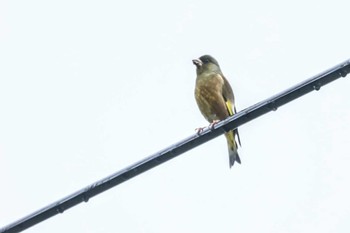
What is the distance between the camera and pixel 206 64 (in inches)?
432

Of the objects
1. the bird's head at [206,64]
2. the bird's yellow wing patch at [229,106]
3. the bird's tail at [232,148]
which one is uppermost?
the bird's head at [206,64]

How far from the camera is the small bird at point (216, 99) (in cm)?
1001

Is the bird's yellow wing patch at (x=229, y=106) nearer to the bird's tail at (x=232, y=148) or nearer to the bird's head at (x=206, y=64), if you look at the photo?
the bird's tail at (x=232, y=148)

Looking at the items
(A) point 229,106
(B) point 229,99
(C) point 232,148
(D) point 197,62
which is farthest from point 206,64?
(C) point 232,148

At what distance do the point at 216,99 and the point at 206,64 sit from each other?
1.00m

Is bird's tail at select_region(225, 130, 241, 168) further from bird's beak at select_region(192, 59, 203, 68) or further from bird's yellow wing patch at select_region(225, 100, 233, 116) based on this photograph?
bird's beak at select_region(192, 59, 203, 68)

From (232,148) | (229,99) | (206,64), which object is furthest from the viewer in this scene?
(206,64)

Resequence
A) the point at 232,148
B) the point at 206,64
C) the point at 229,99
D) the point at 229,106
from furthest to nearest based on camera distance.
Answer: the point at 206,64
the point at 229,99
the point at 229,106
the point at 232,148

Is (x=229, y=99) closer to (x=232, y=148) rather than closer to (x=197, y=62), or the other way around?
(x=232, y=148)

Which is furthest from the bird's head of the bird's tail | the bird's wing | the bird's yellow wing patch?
the bird's tail

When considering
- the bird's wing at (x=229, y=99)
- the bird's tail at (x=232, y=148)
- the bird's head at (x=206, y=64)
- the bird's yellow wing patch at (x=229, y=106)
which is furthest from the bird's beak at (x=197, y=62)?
the bird's tail at (x=232, y=148)

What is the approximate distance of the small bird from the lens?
10007mm

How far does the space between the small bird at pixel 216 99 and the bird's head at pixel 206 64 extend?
8 cm

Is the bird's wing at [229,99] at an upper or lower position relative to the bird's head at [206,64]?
lower
